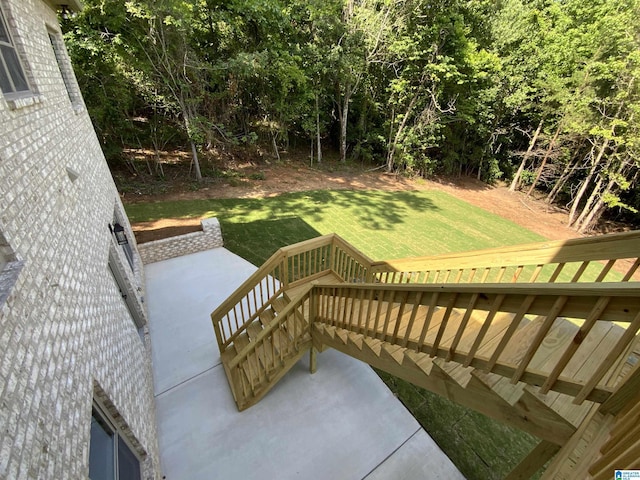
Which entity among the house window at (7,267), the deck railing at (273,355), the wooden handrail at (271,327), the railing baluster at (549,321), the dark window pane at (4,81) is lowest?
the deck railing at (273,355)

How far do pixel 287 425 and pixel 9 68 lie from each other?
176 inches

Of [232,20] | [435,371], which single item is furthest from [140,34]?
[435,371]

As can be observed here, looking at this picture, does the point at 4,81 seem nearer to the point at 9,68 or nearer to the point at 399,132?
the point at 9,68

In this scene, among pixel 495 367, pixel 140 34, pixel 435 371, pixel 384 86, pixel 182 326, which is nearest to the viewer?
pixel 495 367

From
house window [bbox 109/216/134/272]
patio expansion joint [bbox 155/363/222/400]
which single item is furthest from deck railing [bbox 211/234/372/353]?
house window [bbox 109/216/134/272]

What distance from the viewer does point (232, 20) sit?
9.67 metres

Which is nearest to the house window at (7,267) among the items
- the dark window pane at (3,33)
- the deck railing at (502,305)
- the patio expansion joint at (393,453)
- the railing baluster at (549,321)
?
the dark window pane at (3,33)

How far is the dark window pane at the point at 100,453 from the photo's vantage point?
1819mm

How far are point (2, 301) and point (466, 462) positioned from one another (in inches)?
174

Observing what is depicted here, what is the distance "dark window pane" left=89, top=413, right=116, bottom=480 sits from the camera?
71.6 inches

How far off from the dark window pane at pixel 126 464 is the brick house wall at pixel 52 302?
0.23 ft

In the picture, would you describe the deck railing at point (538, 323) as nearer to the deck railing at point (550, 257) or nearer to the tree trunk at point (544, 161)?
the deck railing at point (550, 257)

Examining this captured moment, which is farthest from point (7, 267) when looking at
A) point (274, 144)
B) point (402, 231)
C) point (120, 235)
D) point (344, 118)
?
point (344, 118)

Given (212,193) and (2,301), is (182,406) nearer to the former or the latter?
(2,301)
